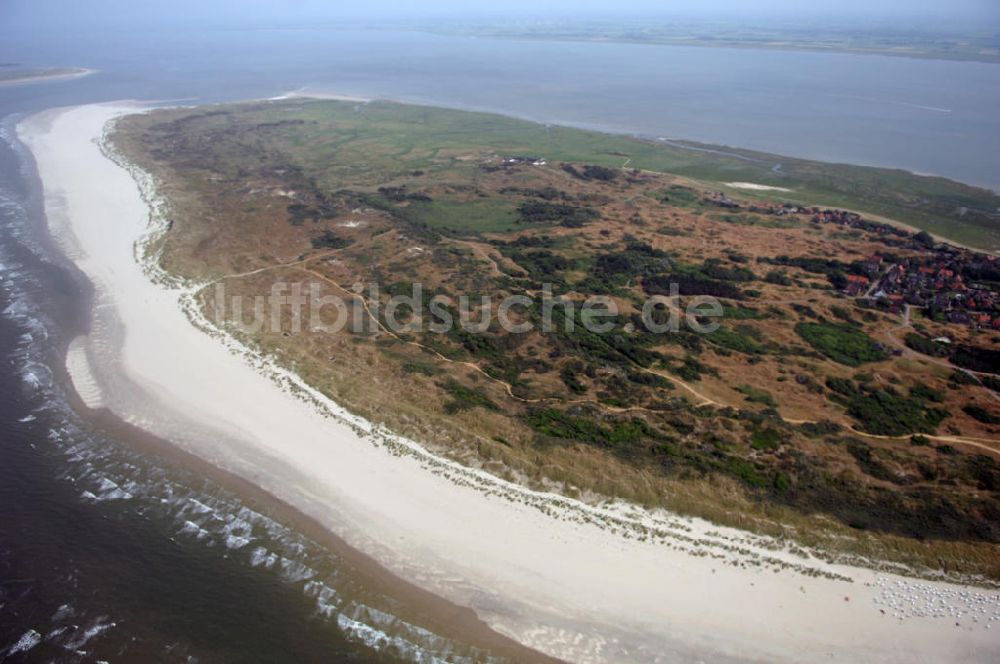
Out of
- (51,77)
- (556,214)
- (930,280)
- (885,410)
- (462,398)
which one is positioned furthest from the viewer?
(51,77)

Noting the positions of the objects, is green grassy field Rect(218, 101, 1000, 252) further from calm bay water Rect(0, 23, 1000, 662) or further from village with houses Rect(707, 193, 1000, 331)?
calm bay water Rect(0, 23, 1000, 662)

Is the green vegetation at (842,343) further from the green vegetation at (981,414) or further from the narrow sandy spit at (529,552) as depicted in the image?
the narrow sandy spit at (529,552)

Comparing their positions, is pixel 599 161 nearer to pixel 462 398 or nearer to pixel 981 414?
pixel 981 414

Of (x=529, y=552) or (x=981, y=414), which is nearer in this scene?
(x=529, y=552)

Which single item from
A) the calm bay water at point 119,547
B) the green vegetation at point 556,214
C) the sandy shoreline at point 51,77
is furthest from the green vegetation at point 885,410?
the sandy shoreline at point 51,77

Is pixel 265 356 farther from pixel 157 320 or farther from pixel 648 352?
pixel 648 352

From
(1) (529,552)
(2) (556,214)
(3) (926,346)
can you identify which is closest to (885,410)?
(3) (926,346)

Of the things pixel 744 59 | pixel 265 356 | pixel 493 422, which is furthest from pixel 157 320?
pixel 744 59
